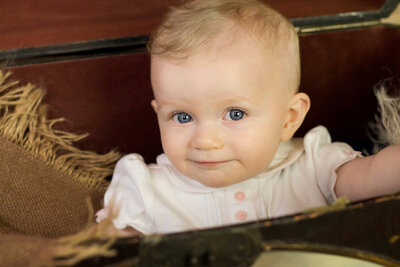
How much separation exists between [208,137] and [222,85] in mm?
83

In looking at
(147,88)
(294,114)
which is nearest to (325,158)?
(294,114)

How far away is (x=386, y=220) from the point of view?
2.05 feet

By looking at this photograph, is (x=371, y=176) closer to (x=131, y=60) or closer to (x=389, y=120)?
(x=389, y=120)

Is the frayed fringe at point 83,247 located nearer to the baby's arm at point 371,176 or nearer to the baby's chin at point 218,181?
the baby's chin at point 218,181

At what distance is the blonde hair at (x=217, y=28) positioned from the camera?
802mm

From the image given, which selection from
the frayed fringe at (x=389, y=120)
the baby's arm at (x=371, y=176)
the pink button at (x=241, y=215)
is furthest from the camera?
→ the frayed fringe at (x=389, y=120)

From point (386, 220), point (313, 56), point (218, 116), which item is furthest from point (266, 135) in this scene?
point (313, 56)

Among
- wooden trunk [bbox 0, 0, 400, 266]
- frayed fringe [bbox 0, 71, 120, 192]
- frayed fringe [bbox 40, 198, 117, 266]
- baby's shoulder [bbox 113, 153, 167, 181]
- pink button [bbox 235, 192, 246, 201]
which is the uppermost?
wooden trunk [bbox 0, 0, 400, 266]

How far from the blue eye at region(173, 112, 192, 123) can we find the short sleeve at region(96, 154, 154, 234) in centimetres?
16

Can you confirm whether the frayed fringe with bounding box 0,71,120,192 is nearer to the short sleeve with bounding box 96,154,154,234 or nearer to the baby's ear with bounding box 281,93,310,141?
the short sleeve with bounding box 96,154,154,234

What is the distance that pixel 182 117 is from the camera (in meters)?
0.84

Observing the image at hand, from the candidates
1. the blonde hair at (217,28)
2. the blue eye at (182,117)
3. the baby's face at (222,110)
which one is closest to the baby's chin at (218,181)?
the baby's face at (222,110)

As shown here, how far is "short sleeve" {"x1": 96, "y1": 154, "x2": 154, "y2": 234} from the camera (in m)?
0.92

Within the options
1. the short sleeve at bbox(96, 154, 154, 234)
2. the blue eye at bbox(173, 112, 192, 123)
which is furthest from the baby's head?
the short sleeve at bbox(96, 154, 154, 234)
